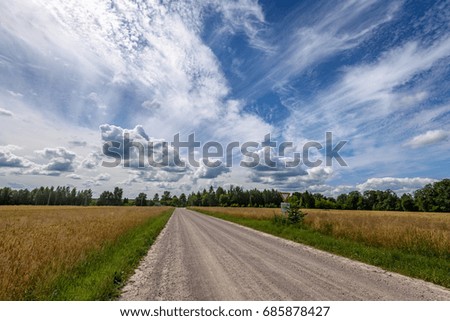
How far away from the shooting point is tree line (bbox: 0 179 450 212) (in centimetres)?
8638

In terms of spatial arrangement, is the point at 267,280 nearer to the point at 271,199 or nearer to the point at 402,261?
the point at 402,261

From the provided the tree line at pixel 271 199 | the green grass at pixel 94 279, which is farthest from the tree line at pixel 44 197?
the green grass at pixel 94 279

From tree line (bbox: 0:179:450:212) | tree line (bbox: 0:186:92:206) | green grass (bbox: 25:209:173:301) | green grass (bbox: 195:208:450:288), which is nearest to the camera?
green grass (bbox: 25:209:173:301)

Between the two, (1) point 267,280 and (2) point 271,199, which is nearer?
(1) point 267,280

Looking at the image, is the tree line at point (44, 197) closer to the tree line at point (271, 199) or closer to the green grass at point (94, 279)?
the tree line at point (271, 199)

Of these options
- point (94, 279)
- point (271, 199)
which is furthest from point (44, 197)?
point (94, 279)

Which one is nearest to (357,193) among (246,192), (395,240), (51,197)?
(246,192)

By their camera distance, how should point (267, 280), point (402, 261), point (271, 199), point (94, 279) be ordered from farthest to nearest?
point (271, 199) < point (402, 261) < point (267, 280) < point (94, 279)

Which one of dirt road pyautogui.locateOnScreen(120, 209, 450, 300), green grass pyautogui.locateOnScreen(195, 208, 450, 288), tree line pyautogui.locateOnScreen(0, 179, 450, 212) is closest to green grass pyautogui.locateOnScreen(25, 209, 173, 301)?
dirt road pyautogui.locateOnScreen(120, 209, 450, 300)

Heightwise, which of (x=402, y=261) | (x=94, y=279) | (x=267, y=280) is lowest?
(x=402, y=261)

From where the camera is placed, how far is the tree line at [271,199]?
8638cm

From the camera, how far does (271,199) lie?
13925 centimetres

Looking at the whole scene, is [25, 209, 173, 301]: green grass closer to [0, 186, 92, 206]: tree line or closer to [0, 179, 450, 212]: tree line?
[0, 179, 450, 212]: tree line

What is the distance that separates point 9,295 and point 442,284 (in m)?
10.8
